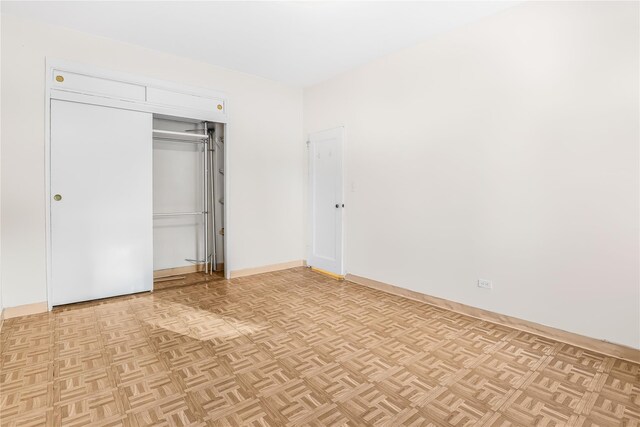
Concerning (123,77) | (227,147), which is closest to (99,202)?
(123,77)

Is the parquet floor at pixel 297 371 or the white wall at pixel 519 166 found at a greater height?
the white wall at pixel 519 166

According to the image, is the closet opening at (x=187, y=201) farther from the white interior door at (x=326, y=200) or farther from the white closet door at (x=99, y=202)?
the white interior door at (x=326, y=200)

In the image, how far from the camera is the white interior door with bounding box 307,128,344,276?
460 cm

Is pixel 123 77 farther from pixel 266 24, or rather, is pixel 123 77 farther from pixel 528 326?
pixel 528 326

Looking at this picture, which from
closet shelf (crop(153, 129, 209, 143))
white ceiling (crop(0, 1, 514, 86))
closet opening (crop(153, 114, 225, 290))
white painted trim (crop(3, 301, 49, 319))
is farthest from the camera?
closet opening (crop(153, 114, 225, 290))

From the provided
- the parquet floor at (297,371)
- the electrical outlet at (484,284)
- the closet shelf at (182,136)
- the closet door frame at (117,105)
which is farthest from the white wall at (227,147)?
the electrical outlet at (484,284)

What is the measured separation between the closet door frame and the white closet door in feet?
0.15

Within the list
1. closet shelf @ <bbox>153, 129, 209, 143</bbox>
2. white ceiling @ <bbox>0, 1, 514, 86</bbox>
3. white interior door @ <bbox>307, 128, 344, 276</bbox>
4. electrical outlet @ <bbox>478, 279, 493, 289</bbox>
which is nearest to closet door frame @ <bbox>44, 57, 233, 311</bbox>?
closet shelf @ <bbox>153, 129, 209, 143</bbox>

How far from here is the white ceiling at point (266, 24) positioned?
2945 mm

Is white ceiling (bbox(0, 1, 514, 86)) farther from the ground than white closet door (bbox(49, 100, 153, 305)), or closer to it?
farther from the ground

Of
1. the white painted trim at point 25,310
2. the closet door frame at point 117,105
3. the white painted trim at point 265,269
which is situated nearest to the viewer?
the white painted trim at point 25,310

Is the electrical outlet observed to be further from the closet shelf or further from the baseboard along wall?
the closet shelf

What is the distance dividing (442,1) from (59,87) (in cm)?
375

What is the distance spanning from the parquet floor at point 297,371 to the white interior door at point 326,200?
1.51 m
